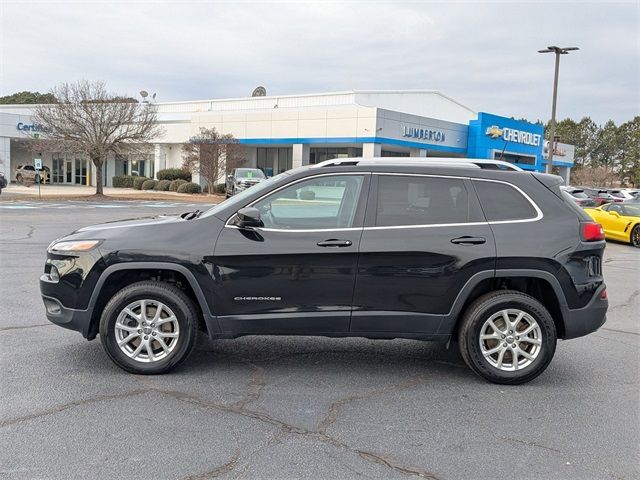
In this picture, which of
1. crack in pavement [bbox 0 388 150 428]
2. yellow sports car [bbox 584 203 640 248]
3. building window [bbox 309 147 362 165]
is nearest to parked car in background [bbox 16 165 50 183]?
building window [bbox 309 147 362 165]

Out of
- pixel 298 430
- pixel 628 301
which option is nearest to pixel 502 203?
pixel 298 430

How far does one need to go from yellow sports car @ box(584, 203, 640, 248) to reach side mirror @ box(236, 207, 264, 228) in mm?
15737

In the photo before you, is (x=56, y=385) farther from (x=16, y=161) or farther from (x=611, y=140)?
(x=611, y=140)

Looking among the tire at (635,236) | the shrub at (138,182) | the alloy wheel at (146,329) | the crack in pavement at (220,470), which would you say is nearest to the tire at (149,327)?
the alloy wheel at (146,329)

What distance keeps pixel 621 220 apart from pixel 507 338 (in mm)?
15640

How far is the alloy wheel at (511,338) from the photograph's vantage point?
489cm

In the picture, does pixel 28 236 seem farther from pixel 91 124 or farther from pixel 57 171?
pixel 57 171

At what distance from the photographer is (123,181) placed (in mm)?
48438

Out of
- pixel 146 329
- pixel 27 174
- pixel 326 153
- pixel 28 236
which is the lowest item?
pixel 28 236

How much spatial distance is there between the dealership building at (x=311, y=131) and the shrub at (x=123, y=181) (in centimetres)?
180

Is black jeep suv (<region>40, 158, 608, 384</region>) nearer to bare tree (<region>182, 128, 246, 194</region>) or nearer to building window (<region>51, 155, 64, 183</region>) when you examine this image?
bare tree (<region>182, 128, 246, 194</region>)

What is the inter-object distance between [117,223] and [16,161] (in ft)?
171

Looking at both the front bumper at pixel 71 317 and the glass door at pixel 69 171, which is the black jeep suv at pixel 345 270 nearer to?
the front bumper at pixel 71 317

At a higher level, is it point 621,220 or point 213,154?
point 213,154
